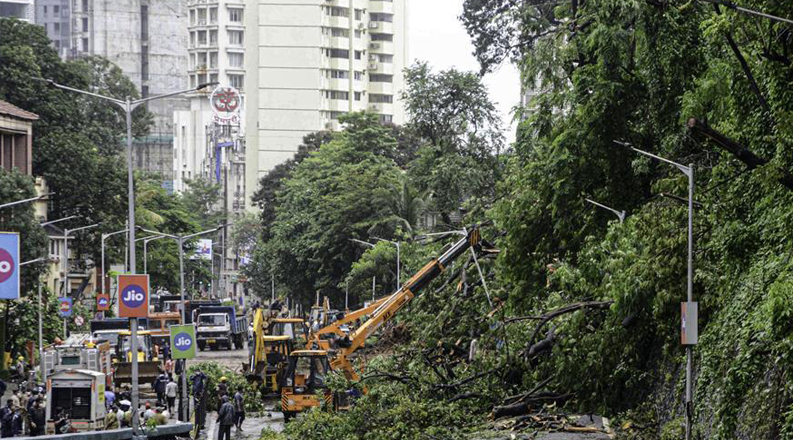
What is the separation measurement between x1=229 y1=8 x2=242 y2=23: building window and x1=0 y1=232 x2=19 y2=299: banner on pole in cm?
16090

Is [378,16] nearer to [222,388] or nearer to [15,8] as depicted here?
[15,8]

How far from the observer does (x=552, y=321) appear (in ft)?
99.2

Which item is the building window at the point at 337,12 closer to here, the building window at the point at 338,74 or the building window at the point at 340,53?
the building window at the point at 340,53

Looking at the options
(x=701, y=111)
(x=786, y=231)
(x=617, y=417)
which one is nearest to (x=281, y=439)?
(x=617, y=417)

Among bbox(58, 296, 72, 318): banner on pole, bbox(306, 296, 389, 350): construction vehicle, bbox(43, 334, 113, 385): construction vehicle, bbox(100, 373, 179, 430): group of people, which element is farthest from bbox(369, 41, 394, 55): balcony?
bbox(43, 334, 113, 385): construction vehicle

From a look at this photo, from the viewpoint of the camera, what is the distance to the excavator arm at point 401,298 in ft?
125

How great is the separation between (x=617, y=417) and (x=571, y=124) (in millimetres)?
7778

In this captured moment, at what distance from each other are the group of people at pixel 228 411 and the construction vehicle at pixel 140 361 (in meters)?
6.05

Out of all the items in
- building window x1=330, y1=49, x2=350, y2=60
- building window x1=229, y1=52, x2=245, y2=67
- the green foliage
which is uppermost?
building window x1=229, y1=52, x2=245, y2=67

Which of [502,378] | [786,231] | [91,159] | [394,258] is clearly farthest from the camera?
[91,159]

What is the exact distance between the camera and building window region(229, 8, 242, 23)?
641 feet

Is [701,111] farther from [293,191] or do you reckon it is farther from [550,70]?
[293,191]

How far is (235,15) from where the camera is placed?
643 feet

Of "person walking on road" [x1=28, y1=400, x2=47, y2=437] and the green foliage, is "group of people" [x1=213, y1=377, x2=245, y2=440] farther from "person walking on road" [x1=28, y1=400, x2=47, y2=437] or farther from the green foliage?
"person walking on road" [x1=28, y1=400, x2=47, y2=437]
